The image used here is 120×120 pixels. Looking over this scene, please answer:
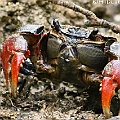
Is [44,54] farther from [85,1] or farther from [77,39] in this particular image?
[85,1]

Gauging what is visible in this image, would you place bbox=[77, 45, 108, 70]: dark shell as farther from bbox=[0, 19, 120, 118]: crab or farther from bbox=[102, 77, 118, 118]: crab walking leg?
bbox=[102, 77, 118, 118]: crab walking leg

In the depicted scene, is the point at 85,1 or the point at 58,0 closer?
the point at 58,0

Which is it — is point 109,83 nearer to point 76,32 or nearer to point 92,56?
point 92,56

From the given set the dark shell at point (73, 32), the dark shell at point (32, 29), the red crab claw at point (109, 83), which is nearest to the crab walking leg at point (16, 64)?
the dark shell at point (32, 29)

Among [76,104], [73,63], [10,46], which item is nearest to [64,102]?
[76,104]

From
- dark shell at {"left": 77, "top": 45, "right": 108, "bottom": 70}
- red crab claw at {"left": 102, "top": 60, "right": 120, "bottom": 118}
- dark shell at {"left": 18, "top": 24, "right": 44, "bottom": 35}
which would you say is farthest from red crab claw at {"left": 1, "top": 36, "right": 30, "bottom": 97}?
red crab claw at {"left": 102, "top": 60, "right": 120, "bottom": 118}

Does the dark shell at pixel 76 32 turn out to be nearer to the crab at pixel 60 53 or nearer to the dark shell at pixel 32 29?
the crab at pixel 60 53
